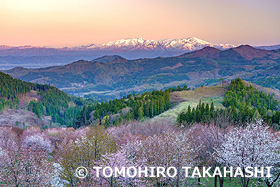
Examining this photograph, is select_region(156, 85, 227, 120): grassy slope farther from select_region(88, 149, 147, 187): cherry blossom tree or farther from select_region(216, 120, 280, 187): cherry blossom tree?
select_region(88, 149, 147, 187): cherry blossom tree

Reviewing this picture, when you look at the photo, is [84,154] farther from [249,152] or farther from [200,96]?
[200,96]

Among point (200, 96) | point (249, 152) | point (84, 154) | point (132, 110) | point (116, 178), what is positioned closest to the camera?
point (116, 178)

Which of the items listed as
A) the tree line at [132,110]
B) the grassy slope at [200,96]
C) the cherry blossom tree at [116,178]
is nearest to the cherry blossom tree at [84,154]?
the cherry blossom tree at [116,178]

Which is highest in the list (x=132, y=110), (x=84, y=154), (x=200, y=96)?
(x=84, y=154)

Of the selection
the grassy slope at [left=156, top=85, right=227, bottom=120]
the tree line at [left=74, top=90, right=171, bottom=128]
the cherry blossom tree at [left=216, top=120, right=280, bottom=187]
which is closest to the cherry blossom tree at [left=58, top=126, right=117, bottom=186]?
the cherry blossom tree at [left=216, top=120, right=280, bottom=187]

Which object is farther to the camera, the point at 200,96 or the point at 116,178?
the point at 200,96

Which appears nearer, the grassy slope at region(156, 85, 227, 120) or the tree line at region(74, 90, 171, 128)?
the tree line at region(74, 90, 171, 128)

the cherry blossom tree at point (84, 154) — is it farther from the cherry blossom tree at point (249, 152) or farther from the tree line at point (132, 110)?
the tree line at point (132, 110)

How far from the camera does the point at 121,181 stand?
22844 millimetres

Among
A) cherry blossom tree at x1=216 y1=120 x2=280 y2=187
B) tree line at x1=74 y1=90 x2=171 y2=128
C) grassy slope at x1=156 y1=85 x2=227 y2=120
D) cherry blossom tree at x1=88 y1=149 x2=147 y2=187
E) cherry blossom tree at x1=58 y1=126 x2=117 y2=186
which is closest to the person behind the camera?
cherry blossom tree at x1=88 y1=149 x2=147 y2=187

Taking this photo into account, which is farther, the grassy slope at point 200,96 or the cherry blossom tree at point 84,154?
the grassy slope at point 200,96

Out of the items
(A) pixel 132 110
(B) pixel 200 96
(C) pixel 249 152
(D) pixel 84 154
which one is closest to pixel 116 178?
(D) pixel 84 154

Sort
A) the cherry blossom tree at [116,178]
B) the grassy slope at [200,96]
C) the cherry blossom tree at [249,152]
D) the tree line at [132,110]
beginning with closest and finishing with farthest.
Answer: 1. the cherry blossom tree at [116,178]
2. the cherry blossom tree at [249,152]
3. the tree line at [132,110]
4. the grassy slope at [200,96]

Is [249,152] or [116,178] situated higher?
[249,152]
